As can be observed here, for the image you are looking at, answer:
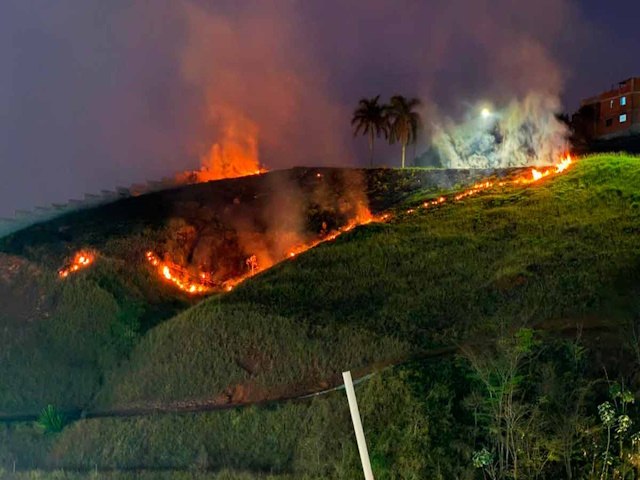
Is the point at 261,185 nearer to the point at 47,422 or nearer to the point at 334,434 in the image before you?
the point at 47,422

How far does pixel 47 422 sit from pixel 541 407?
11553 millimetres

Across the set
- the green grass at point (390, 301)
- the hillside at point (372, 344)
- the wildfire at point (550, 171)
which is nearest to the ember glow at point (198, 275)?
the hillside at point (372, 344)

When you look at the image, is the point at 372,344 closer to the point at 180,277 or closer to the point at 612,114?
the point at 180,277

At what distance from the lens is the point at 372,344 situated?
15.9 metres

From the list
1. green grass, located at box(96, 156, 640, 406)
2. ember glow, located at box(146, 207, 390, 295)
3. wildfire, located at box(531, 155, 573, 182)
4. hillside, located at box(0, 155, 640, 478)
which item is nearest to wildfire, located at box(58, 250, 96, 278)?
hillside, located at box(0, 155, 640, 478)

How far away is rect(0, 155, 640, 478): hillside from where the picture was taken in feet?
39.0

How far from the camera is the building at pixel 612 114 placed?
53.8 m

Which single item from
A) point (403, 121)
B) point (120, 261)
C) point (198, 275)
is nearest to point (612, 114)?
point (403, 121)

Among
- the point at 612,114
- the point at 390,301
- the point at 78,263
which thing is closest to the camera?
the point at 390,301

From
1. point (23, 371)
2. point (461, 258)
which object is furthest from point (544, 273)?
point (23, 371)

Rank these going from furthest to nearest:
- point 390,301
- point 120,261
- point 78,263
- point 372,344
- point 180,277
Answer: point 180,277
point 120,261
point 78,263
point 390,301
point 372,344

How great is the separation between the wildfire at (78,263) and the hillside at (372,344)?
73cm

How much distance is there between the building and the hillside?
27841 mm

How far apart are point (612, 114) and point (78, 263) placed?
45784 mm
